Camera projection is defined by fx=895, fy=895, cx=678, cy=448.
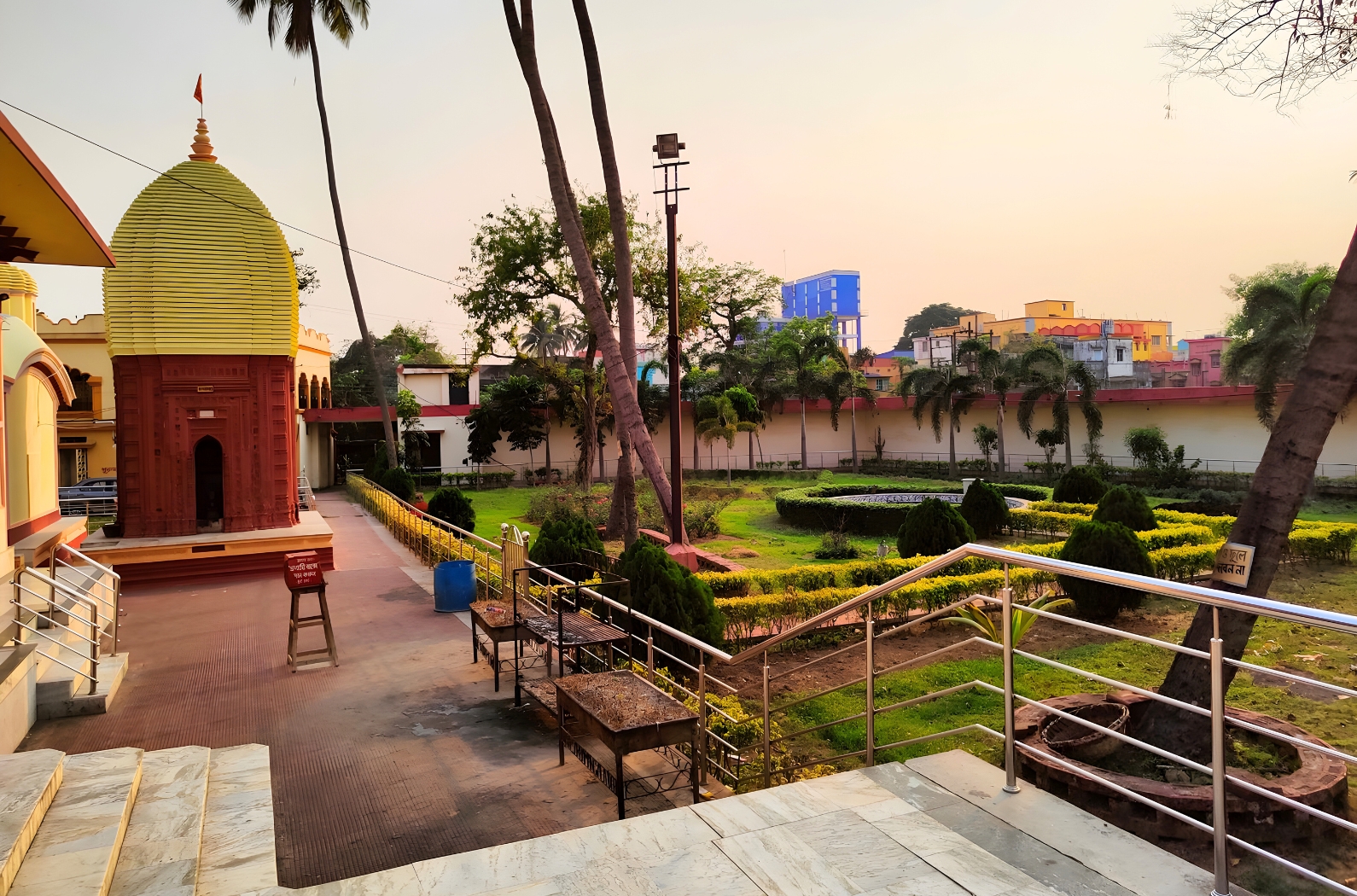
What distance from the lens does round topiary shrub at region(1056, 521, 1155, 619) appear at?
11461 millimetres

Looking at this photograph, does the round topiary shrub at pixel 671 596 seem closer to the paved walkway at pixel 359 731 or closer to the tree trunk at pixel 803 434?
the paved walkway at pixel 359 731

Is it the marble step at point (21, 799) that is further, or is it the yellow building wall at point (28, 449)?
the yellow building wall at point (28, 449)

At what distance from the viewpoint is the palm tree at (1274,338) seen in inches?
Answer: 981

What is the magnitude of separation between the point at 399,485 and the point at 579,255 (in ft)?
48.8

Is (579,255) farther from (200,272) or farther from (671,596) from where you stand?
(200,272)

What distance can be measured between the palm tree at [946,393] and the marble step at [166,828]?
108ft

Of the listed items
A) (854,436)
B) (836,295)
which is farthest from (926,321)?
(854,436)

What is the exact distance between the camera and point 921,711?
8219 millimetres

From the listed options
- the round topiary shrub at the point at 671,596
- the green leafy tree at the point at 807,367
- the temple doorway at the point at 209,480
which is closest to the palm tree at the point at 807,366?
the green leafy tree at the point at 807,367

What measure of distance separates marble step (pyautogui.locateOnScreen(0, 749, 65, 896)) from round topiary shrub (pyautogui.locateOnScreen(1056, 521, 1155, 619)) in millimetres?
10827

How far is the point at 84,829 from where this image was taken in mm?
4121

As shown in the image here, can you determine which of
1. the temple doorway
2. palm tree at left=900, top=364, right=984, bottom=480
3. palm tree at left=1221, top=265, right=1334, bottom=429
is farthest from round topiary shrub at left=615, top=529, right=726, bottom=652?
palm tree at left=900, top=364, right=984, bottom=480

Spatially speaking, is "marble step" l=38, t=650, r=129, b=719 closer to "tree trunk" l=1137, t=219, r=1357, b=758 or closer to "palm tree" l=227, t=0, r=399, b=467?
"tree trunk" l=1137, t=219, r=1357, b=758

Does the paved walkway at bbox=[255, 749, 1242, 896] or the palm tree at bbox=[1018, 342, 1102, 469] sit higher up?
the palm tree at bbox=[1018, 342, 1102, 469]
